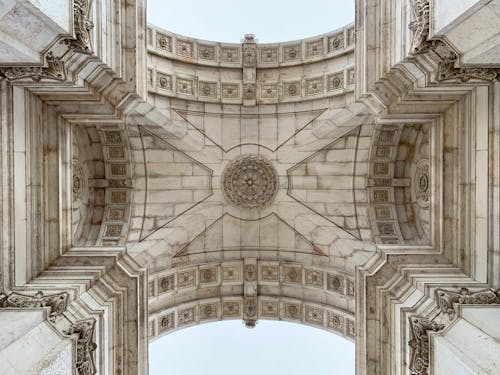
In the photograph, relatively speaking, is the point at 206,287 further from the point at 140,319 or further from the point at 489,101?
the point at 489,101

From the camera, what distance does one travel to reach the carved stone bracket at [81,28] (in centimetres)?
791

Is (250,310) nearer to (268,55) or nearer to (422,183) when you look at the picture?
(422,183)

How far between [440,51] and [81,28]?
703 centimetres

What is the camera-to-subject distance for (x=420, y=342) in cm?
882

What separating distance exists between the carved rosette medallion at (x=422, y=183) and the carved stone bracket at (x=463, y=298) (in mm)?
4320

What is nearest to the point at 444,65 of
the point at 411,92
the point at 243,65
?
the point at 411,92

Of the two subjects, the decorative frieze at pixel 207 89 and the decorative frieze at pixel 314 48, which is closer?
the decorative frieze at pixel 314 48

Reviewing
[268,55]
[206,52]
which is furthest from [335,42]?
[206,52]

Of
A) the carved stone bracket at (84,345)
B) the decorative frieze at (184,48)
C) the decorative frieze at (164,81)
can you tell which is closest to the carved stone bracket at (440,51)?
the decorative frieze at (164,81)

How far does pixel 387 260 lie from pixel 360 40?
6005mm

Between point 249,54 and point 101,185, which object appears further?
point 249,54

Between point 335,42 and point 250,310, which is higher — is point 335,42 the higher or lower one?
the higher one

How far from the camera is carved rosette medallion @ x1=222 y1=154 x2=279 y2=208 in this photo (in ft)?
50.9

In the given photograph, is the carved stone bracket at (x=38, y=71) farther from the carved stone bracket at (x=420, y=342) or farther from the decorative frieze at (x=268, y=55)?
the carved stone bracket at (x=420, y=342)
